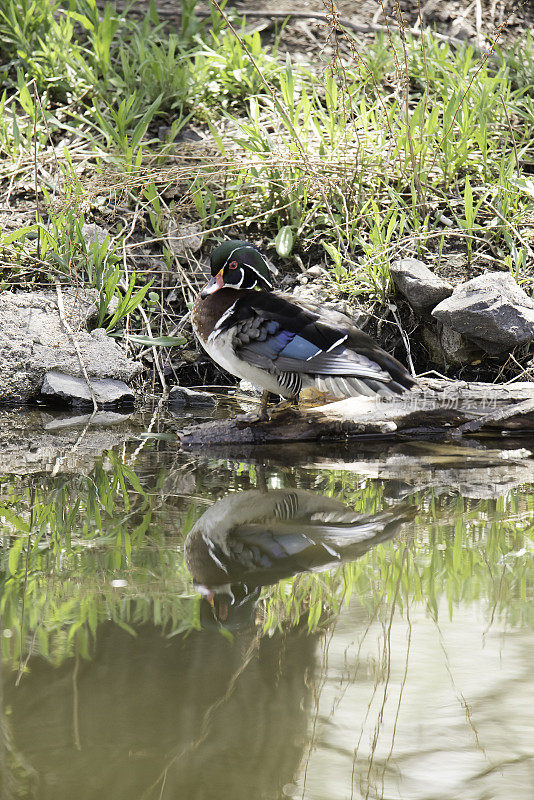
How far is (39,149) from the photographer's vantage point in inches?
200

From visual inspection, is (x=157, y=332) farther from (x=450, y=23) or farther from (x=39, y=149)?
(x=450, y=23)

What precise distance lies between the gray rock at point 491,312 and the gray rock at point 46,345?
1739 mm

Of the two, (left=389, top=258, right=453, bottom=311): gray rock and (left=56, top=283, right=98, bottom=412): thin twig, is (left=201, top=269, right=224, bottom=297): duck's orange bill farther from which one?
(left=389, top=258, right=453, bottom=311): gray rock

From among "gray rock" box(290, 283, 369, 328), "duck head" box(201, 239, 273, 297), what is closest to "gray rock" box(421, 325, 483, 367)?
"gray rock" box(290, 283, 369, 328)

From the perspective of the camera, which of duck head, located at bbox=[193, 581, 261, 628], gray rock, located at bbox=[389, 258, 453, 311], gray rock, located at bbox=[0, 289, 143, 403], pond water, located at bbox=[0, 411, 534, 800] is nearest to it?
pond water, located at bbox=[0, 411, 534, 800]

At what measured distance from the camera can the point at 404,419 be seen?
3.35 meters

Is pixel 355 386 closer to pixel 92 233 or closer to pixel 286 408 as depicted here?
pixel 286 408

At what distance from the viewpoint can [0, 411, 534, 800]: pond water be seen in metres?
1.18

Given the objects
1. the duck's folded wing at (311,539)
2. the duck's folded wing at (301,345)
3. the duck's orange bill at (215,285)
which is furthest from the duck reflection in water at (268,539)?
the duck's orange bill at (215,285)

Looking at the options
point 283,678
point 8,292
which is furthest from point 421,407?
point 8,292

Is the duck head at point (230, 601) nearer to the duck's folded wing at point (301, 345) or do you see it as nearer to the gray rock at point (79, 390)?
the duck's folded wing at point (301, 345)

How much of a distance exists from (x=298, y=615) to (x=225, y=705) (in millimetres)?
367

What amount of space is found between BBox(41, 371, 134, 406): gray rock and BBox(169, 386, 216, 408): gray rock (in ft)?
0.81

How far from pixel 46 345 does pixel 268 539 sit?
2.54 metres
